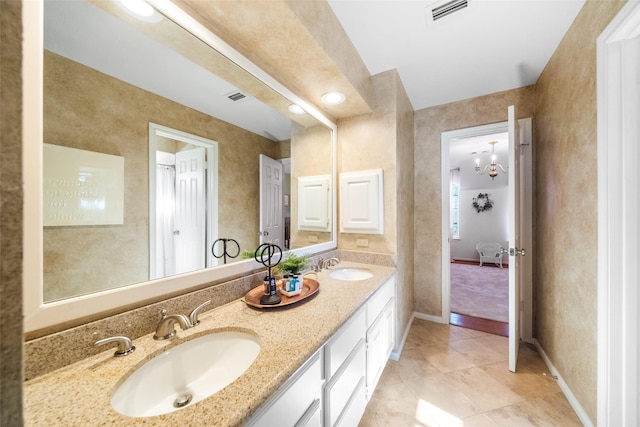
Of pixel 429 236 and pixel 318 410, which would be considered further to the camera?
pixel 429 236

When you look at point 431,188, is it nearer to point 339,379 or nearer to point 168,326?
point 339,379

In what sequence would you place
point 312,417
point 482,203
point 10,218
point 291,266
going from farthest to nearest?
point 482,203 < point 291,266 < point 312,417 < point 10,218

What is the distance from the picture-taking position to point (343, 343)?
1052 mm

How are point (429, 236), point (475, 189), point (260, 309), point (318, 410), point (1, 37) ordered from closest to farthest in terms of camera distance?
point (1, 37)
point (318, 410)
point (260, 309)
point (429, 236)
point (475, 189)

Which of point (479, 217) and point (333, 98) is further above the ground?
point (333, 98)

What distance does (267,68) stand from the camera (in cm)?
141

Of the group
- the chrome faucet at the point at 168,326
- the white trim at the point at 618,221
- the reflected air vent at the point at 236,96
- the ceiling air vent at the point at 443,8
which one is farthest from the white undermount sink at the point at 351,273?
the ceiling air vent at the point at 443,8

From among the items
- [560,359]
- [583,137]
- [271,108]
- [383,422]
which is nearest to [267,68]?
[271,108]

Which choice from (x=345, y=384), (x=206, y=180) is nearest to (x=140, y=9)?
(x=206, y=180)

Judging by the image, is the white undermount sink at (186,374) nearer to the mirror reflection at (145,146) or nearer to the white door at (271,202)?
the mirror reflection at (145,146)

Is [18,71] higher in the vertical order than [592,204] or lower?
higher

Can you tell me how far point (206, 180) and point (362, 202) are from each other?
1.30 m

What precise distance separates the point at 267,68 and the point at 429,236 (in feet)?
7.81

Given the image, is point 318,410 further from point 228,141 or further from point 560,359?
point 560,359
